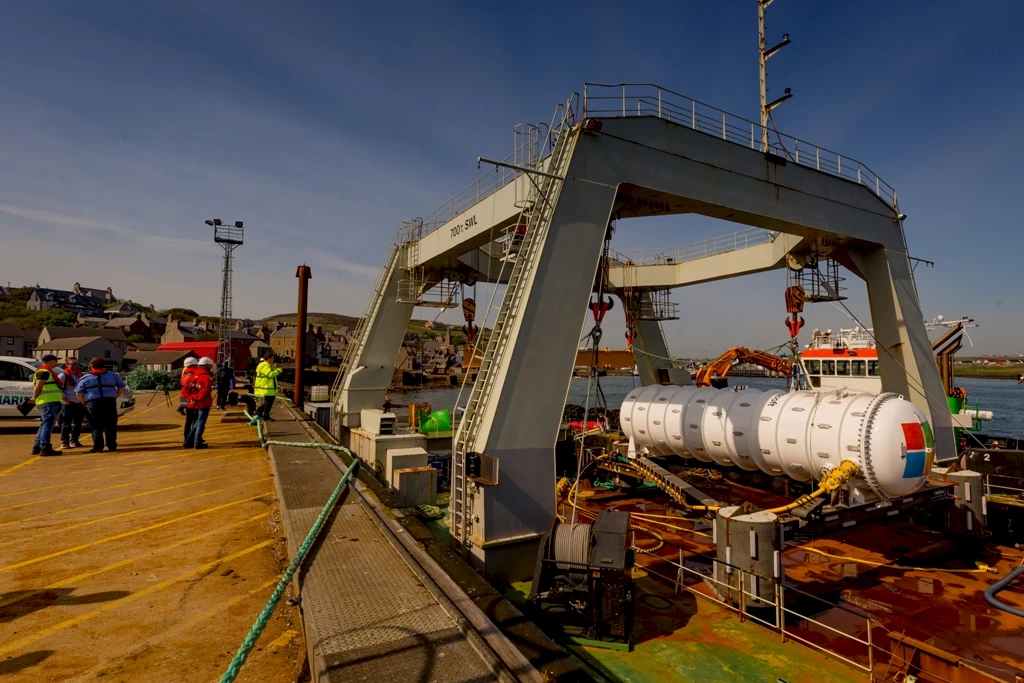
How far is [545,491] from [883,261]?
1257 cm

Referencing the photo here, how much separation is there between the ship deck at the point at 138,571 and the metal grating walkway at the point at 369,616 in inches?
13.5

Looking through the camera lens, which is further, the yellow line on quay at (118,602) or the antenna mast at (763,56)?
the antenna mast at (763,56)

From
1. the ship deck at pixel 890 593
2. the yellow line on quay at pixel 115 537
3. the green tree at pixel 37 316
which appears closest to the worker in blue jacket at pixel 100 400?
the yellow line on quay at pixel 115 537

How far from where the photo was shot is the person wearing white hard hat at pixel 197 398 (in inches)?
466

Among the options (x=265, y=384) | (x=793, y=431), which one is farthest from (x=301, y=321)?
(x=793, y=431)

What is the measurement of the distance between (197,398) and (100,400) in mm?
2141

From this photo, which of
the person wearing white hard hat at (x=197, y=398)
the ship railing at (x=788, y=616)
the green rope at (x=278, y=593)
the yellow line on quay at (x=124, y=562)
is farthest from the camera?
the person wearing white hard hat at (x=197, y=398)

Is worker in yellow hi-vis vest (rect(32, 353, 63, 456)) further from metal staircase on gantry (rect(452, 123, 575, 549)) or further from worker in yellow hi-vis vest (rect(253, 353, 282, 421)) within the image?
metal staircase on gantry (rect(452, 123, 575, 549))

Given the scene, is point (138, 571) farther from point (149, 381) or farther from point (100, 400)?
point (149, 381)

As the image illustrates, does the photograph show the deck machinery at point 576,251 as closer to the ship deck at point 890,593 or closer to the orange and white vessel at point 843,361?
the ship deck at point 890,593

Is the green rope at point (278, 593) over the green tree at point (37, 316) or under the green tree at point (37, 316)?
under

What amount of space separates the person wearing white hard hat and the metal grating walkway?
6.55m

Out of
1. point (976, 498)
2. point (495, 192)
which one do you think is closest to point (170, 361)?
point (495, 192)

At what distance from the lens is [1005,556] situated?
34.1 ft
